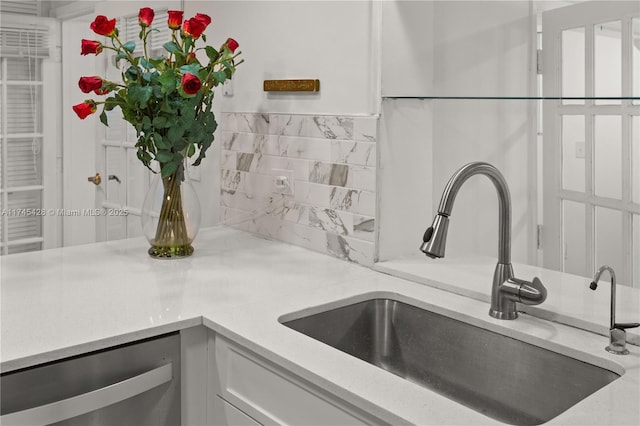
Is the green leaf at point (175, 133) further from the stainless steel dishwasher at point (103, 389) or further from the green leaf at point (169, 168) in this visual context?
the stainless steel dishwasher at point (103, 389)

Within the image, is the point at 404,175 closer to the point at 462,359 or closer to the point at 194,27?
the point at 462,359

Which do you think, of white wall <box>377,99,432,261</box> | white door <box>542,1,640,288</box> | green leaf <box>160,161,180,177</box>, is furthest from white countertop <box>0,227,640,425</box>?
white door <box>542,1,640,288</box>

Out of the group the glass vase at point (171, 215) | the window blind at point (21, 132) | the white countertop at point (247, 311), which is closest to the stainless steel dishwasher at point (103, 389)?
the white countertop at point (247, 311)

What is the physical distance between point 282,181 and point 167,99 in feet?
1.69

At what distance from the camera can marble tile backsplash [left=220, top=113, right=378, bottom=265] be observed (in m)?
1.80

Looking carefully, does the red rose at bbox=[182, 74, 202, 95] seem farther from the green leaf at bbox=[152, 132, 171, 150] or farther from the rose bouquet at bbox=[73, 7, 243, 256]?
the green leaf at bbox=[152, 132, 171, 150]

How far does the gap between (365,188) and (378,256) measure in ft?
0.65

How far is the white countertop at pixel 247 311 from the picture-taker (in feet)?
3.23

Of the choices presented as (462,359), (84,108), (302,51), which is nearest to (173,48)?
(84,108)

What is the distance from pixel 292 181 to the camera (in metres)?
2.04

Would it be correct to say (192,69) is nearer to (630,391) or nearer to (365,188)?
(365,188)

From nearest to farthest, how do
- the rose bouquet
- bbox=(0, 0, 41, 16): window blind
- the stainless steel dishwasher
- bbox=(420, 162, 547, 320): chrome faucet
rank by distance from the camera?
the stainless steel dishwasher
bbox=(420, 162, 547, 320): chrome faucet
the rose bouquet
bbox=(0, 0, 41, 16): window blind

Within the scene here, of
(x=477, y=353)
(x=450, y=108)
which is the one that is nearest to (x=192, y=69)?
(x=450, y=108)

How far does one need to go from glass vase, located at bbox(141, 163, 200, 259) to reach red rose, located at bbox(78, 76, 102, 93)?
322 mm
